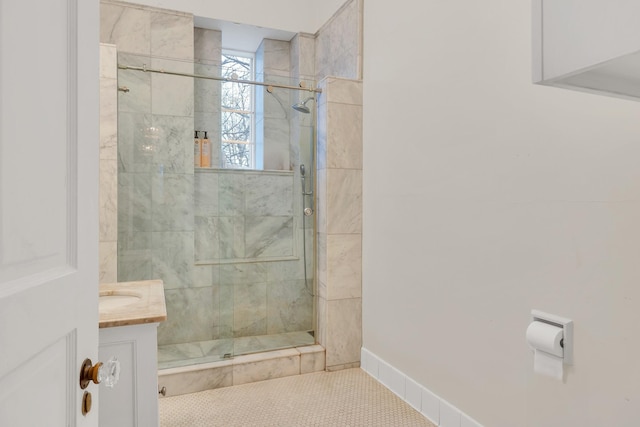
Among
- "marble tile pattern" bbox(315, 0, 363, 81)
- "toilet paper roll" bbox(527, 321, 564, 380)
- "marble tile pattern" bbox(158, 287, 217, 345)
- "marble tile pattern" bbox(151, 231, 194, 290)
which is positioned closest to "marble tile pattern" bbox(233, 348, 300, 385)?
"marble tile pattern" bbox(158, 287, 217, 345)

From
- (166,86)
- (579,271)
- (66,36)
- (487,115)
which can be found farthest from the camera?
(166,86)

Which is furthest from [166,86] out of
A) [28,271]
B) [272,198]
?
[28,271]

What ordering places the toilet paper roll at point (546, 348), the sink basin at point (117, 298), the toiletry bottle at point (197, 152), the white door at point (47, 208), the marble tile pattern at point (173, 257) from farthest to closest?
the toiletry bottle at point (197, 152) → the marble tile pattern at point (173, 257) → the sink basin at point (117, 298) → the toilet paper roll at point (546, 348) → the white door at point (47, 208)

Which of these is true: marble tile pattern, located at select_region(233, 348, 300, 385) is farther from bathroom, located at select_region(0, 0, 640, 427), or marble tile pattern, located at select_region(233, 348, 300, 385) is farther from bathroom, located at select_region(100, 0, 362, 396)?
bathroom, located at select_region(0, 0, 640, 427)

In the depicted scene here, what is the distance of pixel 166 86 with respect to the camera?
2572 millimetres

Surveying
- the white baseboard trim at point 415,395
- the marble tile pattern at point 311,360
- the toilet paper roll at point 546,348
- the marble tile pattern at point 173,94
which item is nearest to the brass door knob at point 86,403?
the toilet paper roll at point 546,348

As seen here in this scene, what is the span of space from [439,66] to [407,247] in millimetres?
928

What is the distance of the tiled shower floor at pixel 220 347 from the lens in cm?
240

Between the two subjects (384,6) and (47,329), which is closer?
(47,329)

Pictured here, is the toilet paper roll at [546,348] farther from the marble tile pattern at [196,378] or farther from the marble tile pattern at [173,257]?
the marble tile pattern at [173,257]

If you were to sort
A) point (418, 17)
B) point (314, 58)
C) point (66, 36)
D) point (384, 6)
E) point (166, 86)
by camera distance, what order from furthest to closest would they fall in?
point (314, 58)
point (166, 86)
point (384, 6)
point (418, 17)
point (66, 36)

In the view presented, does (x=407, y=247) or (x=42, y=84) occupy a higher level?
(x=42, y=84)

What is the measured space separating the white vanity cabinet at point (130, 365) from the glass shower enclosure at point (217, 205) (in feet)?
3.33

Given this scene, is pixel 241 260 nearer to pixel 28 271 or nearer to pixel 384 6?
pixel 384 6
